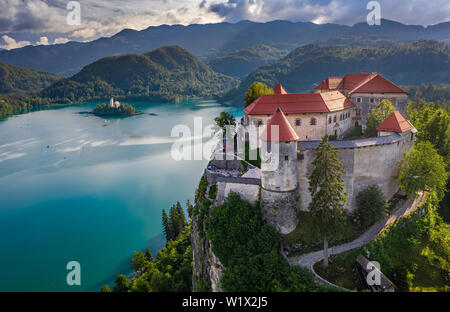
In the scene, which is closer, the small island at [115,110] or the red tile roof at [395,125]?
the red tile roof at [395,125]

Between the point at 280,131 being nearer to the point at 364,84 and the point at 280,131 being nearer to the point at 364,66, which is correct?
Result: the point at 364,84

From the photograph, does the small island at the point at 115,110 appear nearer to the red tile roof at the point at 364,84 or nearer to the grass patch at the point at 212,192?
the red tile roof at the point at 364,84

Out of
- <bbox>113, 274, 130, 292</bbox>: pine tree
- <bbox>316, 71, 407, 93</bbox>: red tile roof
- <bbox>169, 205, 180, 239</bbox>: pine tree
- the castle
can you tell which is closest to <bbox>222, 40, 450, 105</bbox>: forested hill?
<bbox>316, 71, 407, 93</bbox>: red tile roof

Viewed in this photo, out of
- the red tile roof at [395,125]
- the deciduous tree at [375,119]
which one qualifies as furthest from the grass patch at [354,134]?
the red tile roof at [395,125]

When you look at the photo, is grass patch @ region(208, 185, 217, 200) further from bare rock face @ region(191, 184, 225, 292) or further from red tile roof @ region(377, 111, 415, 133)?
red tile roof @ region(377, 111, 415, 133)
